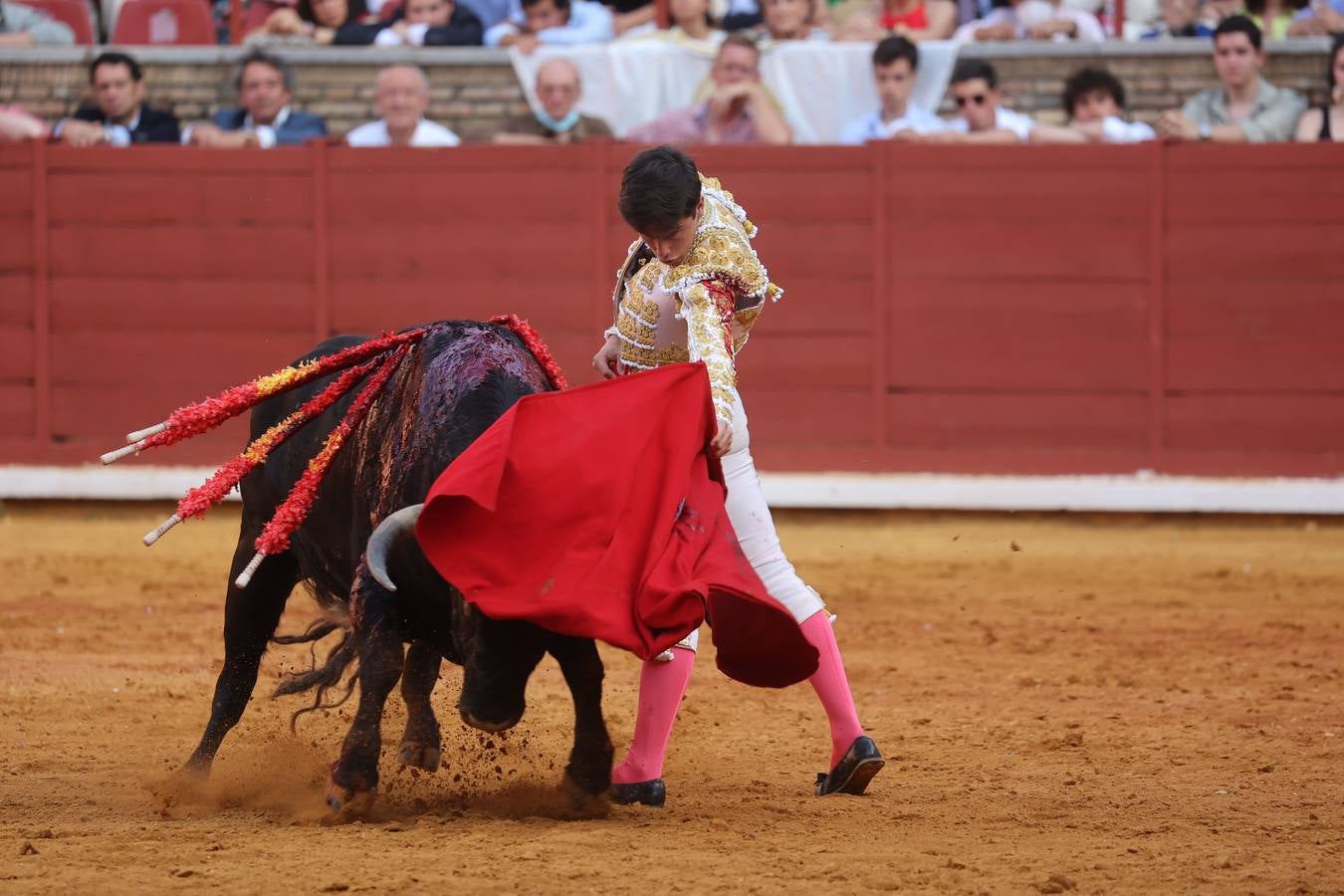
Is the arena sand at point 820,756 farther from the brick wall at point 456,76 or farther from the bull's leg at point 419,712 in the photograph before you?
the brick wall at point 456,76

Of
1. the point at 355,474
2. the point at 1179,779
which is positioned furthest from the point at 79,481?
the point at 1179,779

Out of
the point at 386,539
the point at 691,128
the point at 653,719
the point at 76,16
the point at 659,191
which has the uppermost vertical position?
the point at 76,16

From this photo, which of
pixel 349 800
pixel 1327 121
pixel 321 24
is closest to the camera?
pixel 349 800

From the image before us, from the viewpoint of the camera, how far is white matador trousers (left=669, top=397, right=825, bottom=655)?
3.04 meters

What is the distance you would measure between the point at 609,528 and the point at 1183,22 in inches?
220

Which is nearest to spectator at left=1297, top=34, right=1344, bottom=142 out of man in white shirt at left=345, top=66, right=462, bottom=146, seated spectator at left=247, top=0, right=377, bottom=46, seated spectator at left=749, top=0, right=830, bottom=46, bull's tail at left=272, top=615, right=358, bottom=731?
seated spectator at left=749, top=0, right=830, bottom=46

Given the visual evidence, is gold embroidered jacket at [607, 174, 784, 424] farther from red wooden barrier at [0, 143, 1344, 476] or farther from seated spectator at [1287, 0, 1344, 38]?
seated spectator at [1287, 0, 1344, 38]

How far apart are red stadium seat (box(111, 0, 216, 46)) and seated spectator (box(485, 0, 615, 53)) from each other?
1355 mm

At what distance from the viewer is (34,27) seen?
8352mm

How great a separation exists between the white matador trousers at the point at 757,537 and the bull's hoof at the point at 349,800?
556mm

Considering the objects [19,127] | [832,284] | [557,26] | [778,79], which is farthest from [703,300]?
[19,127]

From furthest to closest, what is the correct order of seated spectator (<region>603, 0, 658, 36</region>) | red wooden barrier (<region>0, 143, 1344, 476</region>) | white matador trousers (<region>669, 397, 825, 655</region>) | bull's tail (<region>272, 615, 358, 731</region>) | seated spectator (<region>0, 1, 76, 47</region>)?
seated spectator (<region>0, 1, 76, 47</region>), seated spectator (<region>603, 0, 658, 36</region>), red wooden barrier (<region>0, 143, 1344, 476</region>), bull's tail (<region>272, 615, 358, 731</region>), white matador trousers (<region>669, 397, 825, 655</region>)

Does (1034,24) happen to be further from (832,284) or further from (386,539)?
(386,539)

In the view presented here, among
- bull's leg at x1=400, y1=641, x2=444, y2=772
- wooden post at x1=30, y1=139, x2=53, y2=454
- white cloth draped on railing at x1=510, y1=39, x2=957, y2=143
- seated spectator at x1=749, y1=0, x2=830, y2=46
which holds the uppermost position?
seated spectator at x1=749, y1=0, x2=830, y2=46
